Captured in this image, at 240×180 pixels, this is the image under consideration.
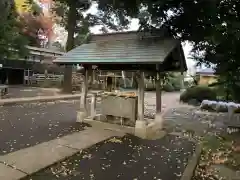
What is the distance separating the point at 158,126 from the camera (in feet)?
34.5

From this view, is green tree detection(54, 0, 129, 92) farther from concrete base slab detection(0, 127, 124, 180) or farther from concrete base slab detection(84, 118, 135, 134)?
concrete base slab detection(0, 127, 124, 180)

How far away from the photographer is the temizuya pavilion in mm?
8906

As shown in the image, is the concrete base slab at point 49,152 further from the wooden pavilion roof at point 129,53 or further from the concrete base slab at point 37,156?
the wooden pavilion roof at point 129,53

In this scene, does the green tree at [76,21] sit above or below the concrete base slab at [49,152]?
above

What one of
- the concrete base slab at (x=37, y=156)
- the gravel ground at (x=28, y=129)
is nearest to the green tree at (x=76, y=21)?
the gravel ground at (x=28, y=129)

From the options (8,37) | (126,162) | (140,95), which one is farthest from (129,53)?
(8,37)

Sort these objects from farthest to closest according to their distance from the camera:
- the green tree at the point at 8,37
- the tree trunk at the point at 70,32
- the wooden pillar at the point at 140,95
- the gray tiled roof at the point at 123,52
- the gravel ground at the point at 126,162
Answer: the tree trunk at the point at 70,32
the green tree at the point at 8,37
the wooden pillar at the point at 140,95
the gray tiled roof at the point at 123,52
the gravel ground at the point at 126,162

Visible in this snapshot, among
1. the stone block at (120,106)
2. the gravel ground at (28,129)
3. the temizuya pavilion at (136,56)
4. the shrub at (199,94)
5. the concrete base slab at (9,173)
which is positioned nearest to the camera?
the concrete base slab at (9,173)

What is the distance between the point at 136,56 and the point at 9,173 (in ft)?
17.6

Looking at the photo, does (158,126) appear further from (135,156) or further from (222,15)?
(222,15)

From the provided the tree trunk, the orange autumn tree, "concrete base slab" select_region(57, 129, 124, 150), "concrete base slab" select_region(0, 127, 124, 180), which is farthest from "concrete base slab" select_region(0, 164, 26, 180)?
the orange autumn tree

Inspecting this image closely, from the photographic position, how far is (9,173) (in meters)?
5.22

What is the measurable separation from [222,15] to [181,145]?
13.7 feet

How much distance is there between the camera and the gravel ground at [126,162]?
18.4ft
